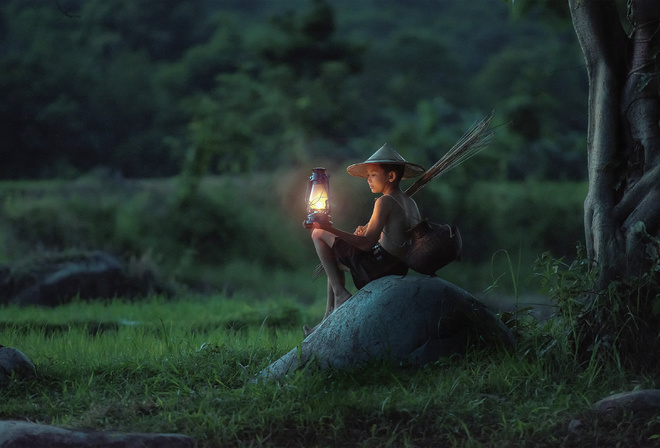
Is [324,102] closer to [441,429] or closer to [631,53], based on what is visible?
[631,53]

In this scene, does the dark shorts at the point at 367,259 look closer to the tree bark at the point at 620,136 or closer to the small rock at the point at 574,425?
the tree bark at the point at 620,136

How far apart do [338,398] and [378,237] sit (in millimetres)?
1375

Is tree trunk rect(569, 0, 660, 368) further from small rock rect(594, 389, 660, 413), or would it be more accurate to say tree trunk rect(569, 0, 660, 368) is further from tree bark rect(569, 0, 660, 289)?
small rock rect(594, 389, 660, 413)

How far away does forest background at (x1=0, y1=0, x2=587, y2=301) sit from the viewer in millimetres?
15570

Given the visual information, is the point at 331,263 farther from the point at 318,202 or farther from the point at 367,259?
the point at 318,202

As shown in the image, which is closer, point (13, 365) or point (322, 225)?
point (322, 225)

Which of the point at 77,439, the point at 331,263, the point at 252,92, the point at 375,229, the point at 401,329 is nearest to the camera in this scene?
the point at 77,439

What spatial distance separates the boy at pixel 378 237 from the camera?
18.2 feet

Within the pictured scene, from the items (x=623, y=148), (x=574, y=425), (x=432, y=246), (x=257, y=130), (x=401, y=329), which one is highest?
(x=257, y=130)

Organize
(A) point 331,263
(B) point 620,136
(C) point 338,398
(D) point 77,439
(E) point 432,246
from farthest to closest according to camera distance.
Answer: (A) point 331,263 < (B) point 620,136 < (E) point 432,246 < (C) point 338,398 < (D) point 77,439

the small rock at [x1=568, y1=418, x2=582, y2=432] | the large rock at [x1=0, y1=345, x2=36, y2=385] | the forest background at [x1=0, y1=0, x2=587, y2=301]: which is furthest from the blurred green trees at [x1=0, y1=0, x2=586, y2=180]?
the small rock at [x1=568, y1=418, x2=582, y2=432]

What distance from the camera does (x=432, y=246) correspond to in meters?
5.43

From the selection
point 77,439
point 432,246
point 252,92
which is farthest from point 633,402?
point 252,92

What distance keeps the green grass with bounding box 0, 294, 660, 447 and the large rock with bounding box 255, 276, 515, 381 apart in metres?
0.13
